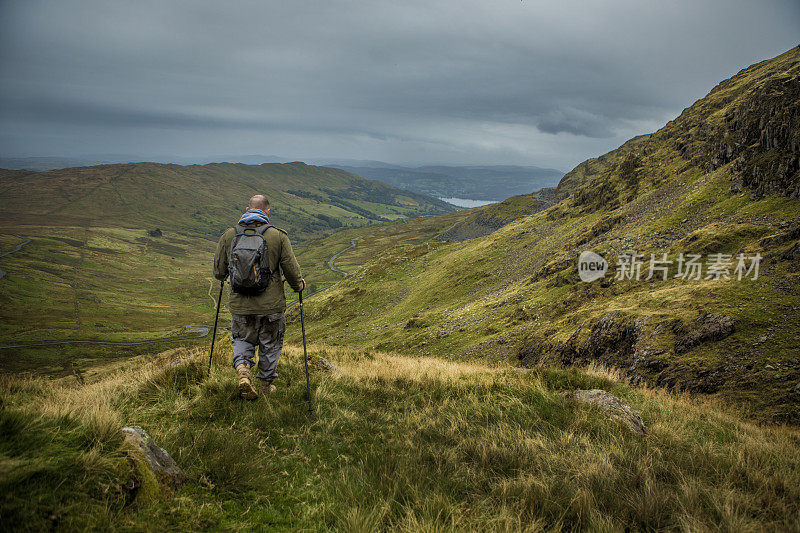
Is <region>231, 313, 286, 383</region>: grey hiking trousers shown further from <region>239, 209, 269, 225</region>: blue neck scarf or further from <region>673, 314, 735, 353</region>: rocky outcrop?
<region>673, 314, 735, 353</region>: rocky outcrop

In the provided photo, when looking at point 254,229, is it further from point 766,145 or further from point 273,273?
point 766,145

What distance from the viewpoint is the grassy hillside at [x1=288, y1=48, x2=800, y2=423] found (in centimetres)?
1362

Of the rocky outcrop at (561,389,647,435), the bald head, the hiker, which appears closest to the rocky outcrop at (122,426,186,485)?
the hiker

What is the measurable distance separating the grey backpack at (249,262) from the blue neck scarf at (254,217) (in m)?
0.15

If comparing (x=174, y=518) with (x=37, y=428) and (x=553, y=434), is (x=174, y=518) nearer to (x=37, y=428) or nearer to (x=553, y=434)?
(x=37, y=428)

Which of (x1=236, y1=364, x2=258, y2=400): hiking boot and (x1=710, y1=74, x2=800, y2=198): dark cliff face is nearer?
(x1=236, y1=364, x2=258, y2=400): hiking boot

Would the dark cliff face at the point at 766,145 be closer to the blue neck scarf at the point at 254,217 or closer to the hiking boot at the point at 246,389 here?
the blue neck scarf at the point at 254,217

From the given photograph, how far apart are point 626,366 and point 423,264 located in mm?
74068

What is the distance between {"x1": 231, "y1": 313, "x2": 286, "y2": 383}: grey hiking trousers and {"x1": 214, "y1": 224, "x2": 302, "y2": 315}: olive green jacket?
0.88 feet

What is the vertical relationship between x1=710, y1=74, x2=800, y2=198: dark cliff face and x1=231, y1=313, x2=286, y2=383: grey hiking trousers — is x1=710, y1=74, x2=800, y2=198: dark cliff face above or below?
above

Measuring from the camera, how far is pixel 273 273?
7695 mm

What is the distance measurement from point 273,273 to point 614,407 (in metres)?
7.66

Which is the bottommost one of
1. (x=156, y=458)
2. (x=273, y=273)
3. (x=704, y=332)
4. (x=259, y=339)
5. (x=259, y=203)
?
(x=156, y=458)

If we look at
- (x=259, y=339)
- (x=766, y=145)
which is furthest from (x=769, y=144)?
(x=259, y=339)
